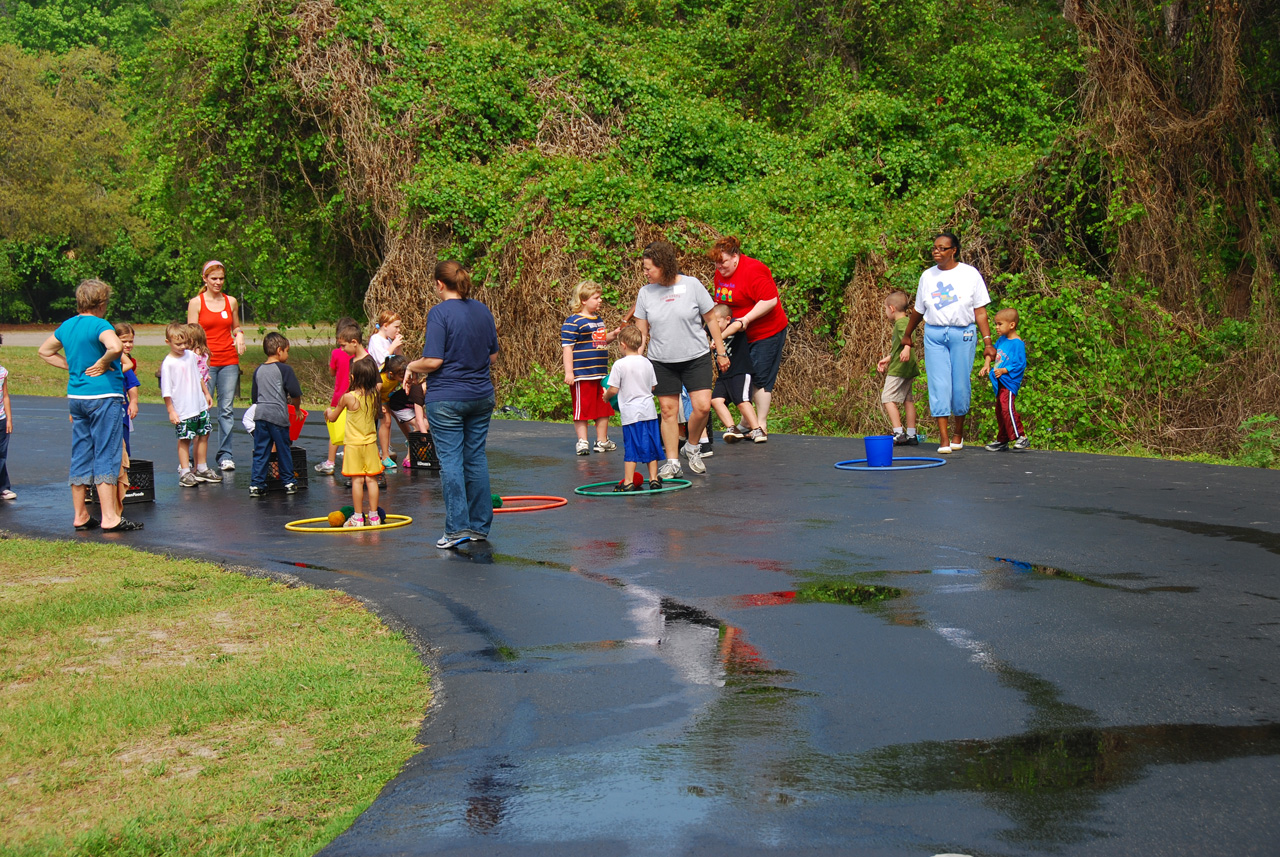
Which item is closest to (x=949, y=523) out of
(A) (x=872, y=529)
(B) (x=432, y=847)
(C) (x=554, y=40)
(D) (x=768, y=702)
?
(A) (x=872, y=529)

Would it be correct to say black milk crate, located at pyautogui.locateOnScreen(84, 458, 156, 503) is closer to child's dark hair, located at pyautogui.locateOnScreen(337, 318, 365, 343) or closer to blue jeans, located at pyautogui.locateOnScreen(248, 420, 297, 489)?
blue jeans, located at pyautogui.locateOnScreen(248, 420, 297, 489)

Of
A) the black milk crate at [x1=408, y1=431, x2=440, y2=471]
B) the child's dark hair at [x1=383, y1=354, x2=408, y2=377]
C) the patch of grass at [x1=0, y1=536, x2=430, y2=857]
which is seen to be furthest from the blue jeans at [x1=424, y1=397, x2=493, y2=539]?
the black milk crate at [x1=408, y1=431, x2=440, y2=471]

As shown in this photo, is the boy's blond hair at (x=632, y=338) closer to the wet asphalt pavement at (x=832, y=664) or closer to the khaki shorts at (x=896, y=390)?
the wet asphalt pavement at (x=832, y=664)

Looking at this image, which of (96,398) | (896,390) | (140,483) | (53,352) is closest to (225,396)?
(140,483)

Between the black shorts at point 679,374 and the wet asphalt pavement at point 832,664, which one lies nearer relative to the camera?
the wet asphalt pavement at point 832,664

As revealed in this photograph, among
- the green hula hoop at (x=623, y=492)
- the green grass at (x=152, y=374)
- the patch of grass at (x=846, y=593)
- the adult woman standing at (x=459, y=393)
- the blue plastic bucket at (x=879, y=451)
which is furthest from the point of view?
the green grass at (x=152, y=374)

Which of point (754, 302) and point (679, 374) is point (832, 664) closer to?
point (679, 374)

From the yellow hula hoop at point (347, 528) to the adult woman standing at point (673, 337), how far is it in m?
2.53

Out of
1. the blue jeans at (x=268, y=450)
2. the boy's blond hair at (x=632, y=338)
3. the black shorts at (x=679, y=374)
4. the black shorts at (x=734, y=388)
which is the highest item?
the boy's blond hair at (x=632, y=338)

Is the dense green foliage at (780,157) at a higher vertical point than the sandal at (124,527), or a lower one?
higher

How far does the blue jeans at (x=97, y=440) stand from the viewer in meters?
9.52

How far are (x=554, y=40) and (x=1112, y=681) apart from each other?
81.8 ft

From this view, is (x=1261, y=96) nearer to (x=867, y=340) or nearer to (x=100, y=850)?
(x=867, y=340)

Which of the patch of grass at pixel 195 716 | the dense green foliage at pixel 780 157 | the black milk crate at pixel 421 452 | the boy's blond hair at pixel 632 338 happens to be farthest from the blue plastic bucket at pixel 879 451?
the patch of grass at pixel 195 716
